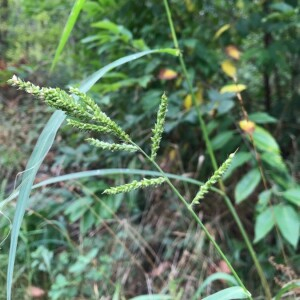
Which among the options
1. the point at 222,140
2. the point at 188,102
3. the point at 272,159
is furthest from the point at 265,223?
the point at 188,102

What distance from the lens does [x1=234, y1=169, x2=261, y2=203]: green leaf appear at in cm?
129

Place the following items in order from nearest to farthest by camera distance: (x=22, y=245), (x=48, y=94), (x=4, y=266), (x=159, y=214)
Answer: (x=48, y=94) < (x=4, y=266) < (x=22, y=245) < (x=159, y=214)

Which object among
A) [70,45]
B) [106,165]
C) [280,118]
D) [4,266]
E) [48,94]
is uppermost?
[48,94]

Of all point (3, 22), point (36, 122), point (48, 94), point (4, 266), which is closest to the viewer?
point (48, 94)

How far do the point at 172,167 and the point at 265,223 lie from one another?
0.57m

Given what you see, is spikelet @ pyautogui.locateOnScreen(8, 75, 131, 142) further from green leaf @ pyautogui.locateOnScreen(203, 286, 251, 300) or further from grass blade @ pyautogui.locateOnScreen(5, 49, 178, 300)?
green leaf @ pyautogui.locateOnScreen(203, 286, 251, 300)

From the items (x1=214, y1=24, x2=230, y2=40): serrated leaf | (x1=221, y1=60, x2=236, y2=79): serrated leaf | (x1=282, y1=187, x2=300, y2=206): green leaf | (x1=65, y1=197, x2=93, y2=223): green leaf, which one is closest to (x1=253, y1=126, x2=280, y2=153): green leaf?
(x1=282, y1=187, x2=300, y2=206): green leaf

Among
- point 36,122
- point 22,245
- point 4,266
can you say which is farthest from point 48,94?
point 36,122

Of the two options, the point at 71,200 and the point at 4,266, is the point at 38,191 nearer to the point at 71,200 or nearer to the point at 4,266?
the point at 71,200

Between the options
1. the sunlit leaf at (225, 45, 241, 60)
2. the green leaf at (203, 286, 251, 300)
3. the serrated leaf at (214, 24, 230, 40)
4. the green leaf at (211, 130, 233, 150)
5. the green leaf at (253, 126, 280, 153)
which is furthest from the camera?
the serrated leaf at (214, 24, 230, 40)

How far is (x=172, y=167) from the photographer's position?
1.71 meters

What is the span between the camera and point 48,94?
402 millimetres

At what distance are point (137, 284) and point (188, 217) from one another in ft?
1.13

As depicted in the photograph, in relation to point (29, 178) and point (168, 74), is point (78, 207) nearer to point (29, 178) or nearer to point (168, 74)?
point (168, 74)
